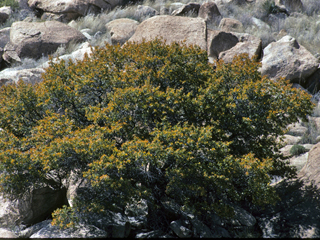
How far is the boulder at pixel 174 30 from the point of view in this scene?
16734mm

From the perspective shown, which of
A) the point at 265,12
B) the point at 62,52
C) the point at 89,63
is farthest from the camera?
the point at 265,12

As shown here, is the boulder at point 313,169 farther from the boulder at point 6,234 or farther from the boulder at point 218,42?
the boulder at point 6,234

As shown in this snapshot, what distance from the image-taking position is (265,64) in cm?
1641

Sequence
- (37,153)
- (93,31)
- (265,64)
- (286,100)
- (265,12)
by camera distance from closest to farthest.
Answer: (37,153) → (286,100) → (265,64) → (93,31) → (265,12)

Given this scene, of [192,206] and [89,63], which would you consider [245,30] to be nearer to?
[89,63]

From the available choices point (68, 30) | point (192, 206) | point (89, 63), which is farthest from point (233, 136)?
point (68, 30)

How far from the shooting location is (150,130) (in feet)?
31.0

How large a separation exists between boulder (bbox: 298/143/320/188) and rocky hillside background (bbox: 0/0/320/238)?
0.14ft

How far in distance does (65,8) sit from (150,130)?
16.9 meters

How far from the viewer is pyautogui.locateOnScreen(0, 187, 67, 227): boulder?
32.4 ft

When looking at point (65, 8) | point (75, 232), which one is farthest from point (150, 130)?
point (65, 8)

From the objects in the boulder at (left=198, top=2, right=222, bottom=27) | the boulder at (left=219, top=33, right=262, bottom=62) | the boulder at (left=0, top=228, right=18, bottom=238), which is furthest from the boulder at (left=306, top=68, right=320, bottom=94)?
the boulder at (left=0, top=228, right=18, bottom=238)

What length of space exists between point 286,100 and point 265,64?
7.75m

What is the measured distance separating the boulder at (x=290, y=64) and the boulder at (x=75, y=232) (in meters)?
11.4
